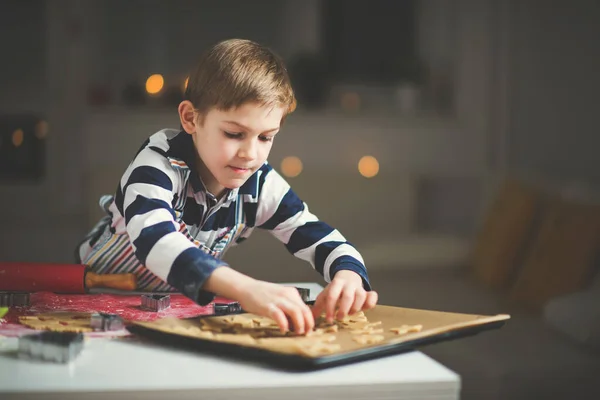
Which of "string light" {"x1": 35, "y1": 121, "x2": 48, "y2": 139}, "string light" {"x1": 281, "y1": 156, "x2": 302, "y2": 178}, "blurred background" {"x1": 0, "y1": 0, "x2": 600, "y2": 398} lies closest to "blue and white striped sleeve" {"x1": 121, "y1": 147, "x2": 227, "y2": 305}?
"blurred background" {"x1": 0, "y1": 0, "x2": 600, "y2": 398}

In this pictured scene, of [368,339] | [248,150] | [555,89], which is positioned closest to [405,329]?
[368,339]

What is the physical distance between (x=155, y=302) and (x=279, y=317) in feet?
0.91

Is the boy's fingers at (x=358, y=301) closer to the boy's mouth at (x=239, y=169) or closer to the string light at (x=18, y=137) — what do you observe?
the boy's mouth at (x=239, y=169)

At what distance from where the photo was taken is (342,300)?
3.31ft

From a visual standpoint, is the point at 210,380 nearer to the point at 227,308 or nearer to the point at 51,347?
the point at 51,347

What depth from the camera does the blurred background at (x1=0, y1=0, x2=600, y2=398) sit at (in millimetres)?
3627

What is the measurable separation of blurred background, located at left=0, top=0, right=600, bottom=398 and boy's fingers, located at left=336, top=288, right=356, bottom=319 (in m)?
2.33

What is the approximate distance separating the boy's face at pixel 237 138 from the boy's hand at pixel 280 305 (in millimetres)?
261

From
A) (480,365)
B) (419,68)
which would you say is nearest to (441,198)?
(419,68)

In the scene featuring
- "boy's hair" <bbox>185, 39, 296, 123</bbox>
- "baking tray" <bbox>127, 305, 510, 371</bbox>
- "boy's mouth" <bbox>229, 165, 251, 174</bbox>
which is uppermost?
"boy's hair" <bbox>185, 39, 296, 123</bbox>

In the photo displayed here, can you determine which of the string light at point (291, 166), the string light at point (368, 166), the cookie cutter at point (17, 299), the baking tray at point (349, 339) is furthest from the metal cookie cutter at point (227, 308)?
the string light at point (368, 166)

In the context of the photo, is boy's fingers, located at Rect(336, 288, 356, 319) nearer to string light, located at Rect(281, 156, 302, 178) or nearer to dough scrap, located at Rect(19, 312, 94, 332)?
dough scrap, located at Rect(19, 312, 94, 332)

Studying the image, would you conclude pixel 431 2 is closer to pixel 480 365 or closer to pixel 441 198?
pixel 441 198

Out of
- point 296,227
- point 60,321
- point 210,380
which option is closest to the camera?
point 210,380
